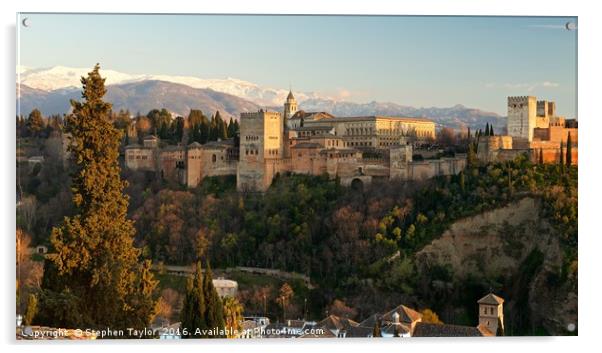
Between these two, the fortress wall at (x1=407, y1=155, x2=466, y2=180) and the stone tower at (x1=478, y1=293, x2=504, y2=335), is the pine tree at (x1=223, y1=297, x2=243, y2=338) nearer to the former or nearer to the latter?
the stone tower at (x1=478, y1=293, x2=504, y2=335)

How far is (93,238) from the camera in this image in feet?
31.0

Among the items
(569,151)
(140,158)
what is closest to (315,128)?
(140,158)

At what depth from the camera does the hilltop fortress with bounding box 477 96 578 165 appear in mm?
13143

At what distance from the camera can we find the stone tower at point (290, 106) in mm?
13566

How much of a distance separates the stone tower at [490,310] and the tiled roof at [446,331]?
1.80ft

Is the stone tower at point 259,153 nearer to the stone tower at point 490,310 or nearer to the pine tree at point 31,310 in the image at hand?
the stone tower at point 490,310

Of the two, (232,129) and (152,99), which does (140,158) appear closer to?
(232,129)

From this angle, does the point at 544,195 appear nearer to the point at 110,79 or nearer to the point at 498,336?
the point at 498,336

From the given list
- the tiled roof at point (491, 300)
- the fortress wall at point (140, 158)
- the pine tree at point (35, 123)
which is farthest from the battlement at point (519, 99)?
the fortress wall at point (140, 158)

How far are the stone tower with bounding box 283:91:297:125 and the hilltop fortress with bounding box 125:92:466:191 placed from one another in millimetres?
16

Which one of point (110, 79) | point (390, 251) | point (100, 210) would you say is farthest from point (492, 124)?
point (100, 210)

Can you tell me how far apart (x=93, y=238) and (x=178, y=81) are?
14.1 feet

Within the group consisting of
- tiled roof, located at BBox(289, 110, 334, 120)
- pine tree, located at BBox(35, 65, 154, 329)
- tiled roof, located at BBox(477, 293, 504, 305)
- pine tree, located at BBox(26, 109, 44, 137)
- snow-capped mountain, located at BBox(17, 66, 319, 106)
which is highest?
snow-capped mountain, located at BBox(17, 66, 319, 106)

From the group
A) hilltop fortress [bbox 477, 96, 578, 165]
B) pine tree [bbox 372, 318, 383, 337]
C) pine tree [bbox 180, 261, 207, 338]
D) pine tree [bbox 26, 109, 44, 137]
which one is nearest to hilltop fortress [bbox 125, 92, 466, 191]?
hilltop fortress [bbox 477, 96, 578, 165]
